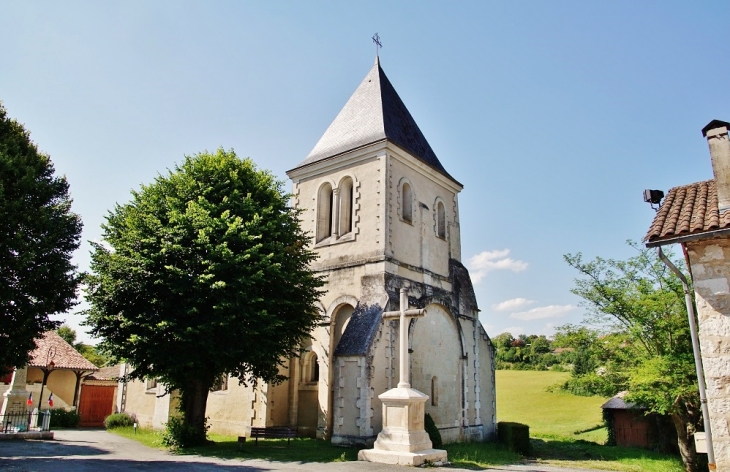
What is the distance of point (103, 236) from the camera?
15398 mm

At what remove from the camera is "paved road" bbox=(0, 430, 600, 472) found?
437 inches

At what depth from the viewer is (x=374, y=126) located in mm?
20406

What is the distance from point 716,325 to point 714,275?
76 cm

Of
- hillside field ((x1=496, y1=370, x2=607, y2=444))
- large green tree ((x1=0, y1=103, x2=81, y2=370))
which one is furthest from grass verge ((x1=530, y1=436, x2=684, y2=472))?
large green tree ((x1=0, y1=103, x2=81, y2=370))

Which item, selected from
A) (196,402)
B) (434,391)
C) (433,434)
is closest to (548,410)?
(434,391)

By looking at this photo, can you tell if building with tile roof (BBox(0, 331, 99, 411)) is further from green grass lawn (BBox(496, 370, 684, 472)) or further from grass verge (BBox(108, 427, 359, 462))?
green grass lawn (BBox(496, 370, 684, 472))

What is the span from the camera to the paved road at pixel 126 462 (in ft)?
36.4

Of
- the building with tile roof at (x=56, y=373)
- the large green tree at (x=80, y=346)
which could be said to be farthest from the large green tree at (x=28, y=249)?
the large green tree at (x=80, y=346)

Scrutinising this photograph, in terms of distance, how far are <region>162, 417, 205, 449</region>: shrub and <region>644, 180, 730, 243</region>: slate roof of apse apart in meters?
12.6

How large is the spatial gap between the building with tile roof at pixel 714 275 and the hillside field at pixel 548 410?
61.1 ft

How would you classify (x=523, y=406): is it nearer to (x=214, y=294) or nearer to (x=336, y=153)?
(x=336, y=153)

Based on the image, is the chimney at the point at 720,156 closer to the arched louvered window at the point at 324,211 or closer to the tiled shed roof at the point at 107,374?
the arched louvered window at the point at 324,211

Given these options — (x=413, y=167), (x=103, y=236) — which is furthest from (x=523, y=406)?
(x=103, y=236)

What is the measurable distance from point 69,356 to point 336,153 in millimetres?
17796
